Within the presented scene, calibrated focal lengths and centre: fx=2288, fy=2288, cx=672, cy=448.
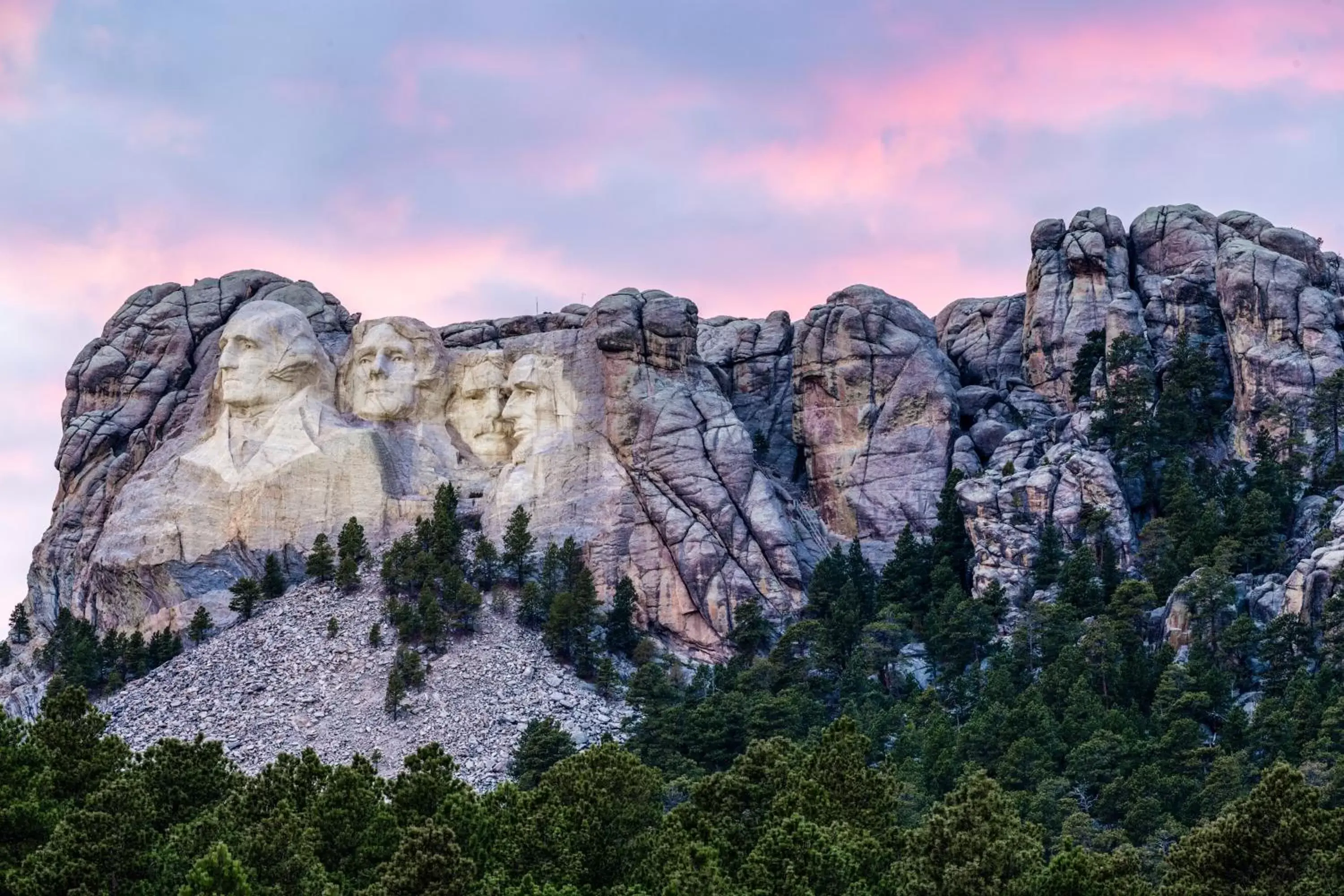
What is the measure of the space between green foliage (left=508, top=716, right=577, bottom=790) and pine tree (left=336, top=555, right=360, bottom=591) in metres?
18.0

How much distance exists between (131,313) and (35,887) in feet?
244

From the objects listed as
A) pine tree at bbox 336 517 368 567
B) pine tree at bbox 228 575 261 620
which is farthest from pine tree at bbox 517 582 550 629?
pine tree at bbox 228 575 261 620

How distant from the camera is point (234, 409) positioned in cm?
12581

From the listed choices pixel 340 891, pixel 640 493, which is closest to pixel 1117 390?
pixel 640 493

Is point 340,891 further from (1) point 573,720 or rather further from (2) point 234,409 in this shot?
(2) point 234,409

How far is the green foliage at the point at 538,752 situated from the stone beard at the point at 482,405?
96.4ft

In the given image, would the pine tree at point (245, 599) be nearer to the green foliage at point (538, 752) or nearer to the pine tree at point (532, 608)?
the pine tree at point (532, 608)

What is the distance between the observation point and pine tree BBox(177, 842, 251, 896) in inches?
2425

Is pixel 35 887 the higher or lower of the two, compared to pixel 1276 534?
lower

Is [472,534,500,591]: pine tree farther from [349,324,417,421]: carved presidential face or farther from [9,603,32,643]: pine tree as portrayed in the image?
[9,603,32,643]: pine tree

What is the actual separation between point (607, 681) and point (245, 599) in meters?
19.4

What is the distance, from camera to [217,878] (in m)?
62.2

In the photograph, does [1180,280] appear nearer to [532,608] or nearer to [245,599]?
[532,608]

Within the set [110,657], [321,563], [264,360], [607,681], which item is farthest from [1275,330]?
[110,657]
